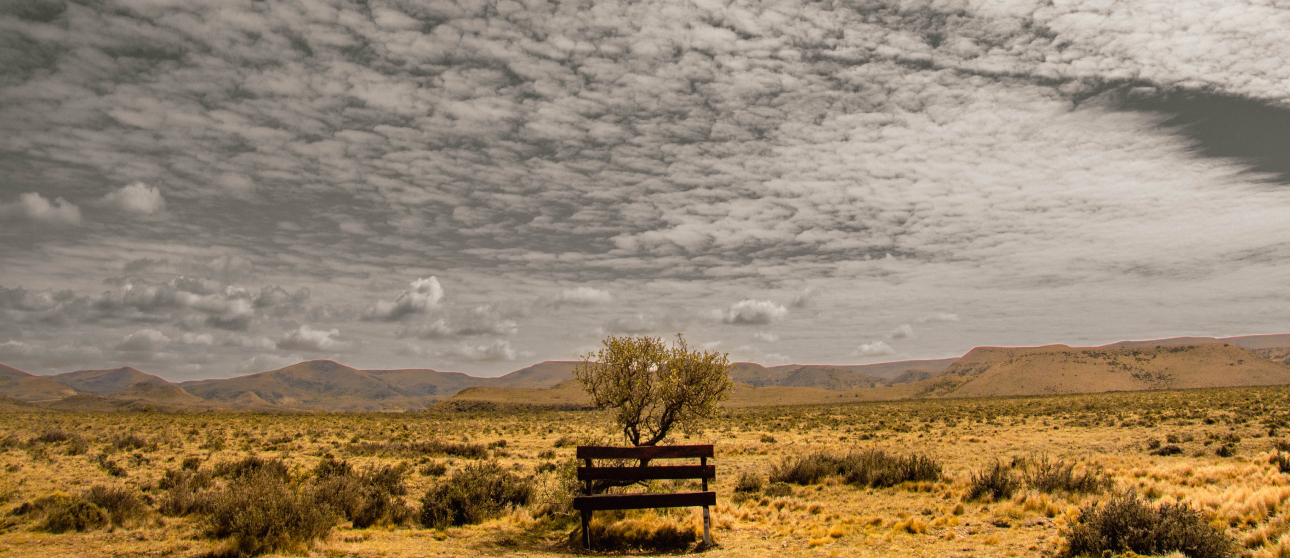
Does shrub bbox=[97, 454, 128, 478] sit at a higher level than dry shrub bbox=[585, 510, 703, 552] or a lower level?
higher

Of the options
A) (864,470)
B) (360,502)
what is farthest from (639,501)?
(864,470)

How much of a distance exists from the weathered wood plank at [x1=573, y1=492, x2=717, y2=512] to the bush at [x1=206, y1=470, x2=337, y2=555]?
4535 millimetres

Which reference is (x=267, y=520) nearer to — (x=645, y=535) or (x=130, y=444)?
(x=645, y=535)

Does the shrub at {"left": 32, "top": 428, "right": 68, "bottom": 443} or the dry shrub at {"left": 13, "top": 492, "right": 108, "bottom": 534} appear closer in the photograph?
the dry shrub at {"left": 13, "top": 492, "right": 108, "bottom": 534}

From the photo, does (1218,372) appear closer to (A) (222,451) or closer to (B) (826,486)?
(B) (826,486)

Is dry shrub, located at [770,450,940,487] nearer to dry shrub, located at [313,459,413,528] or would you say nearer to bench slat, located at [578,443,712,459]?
bench slat, located at [578,443,712,459]

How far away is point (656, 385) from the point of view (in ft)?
46.1

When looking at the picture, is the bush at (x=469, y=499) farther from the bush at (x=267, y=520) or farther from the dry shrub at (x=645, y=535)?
the dry shrub at (x=645, y=535)

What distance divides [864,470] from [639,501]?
8.86m

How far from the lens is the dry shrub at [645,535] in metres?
10.8

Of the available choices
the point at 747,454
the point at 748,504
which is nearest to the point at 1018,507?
the point at 748,504

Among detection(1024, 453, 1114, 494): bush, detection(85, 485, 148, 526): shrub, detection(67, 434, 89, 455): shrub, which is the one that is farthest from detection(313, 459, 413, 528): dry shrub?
Answer: detection(67, 434, 89, 455): shrub

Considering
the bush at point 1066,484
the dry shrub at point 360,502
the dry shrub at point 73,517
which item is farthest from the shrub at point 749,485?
the dry shrub at point 73,517

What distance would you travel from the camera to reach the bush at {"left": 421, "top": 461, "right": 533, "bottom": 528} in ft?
41.5
